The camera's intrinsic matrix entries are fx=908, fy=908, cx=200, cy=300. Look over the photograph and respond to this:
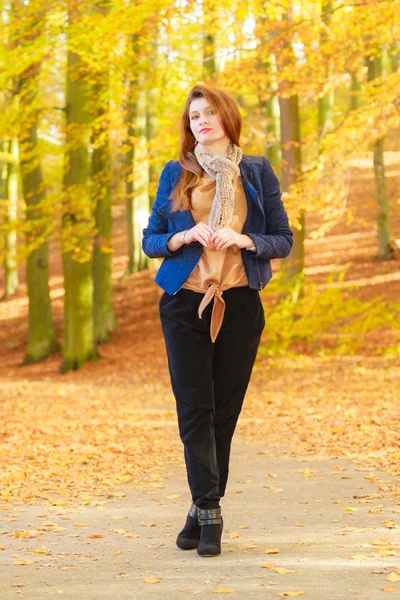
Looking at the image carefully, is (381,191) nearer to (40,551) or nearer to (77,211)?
(77,211)

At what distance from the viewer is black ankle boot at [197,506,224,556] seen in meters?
4.22

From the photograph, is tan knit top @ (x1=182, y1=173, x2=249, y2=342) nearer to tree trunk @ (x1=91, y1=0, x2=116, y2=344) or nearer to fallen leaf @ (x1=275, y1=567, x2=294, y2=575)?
fallen leaf @ (x1=275, y1=567, x2=294, y2=575)

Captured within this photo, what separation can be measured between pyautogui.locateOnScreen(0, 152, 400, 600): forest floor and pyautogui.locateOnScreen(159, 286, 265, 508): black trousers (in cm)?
43

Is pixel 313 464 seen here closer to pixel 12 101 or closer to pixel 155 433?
pixel 155 433

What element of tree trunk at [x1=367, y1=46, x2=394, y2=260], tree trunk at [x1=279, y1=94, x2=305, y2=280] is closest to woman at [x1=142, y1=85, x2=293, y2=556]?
tree trunk at [x1=279, y1=94, x2=305, y2=280]

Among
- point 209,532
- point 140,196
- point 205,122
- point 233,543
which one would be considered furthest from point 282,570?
point 140,196

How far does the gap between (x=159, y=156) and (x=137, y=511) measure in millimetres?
10307

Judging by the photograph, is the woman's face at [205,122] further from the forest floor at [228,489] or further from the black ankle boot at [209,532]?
the forest floor at [228,489]

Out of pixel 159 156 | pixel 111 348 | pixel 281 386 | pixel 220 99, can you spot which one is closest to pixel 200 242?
pixel 220 99

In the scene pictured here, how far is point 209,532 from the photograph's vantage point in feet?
13.9

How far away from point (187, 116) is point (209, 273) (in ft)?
2.60

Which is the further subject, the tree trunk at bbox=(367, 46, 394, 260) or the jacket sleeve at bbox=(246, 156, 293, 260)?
the tree trunk at bbox=(367, 46, 394, 260)

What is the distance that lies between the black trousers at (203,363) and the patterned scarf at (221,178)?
1.22 feet

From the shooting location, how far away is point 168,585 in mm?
3709
